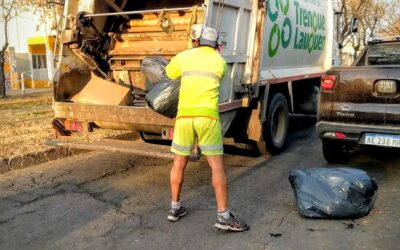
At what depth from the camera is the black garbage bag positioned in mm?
4125

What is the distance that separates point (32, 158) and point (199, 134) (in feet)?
11.4

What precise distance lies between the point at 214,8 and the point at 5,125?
541 cm

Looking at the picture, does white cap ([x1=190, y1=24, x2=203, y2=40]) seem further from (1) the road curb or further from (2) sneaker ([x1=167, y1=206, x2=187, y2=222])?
(1) the road curb

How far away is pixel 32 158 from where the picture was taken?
655cm

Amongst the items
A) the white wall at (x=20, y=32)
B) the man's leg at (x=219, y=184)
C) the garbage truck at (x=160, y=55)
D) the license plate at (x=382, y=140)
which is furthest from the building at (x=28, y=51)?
the man's leg at (x=219, y=184)

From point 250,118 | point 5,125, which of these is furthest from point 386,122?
point 5,125

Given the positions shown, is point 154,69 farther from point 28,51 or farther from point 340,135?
point 28,51

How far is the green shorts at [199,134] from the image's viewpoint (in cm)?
399

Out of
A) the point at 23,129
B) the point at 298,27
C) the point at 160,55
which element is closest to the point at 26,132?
the point at 23,129

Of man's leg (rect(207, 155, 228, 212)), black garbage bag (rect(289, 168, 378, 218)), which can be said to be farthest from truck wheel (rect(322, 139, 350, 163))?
man's leg (rect(207, 155, 228, 212))

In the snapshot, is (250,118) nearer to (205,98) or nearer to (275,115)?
(275,115)

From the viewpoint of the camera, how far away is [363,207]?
4.21m

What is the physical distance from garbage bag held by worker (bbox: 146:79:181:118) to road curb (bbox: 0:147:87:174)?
2.63 m

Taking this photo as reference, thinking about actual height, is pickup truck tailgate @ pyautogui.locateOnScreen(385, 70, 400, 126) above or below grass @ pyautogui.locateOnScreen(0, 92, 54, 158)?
above
